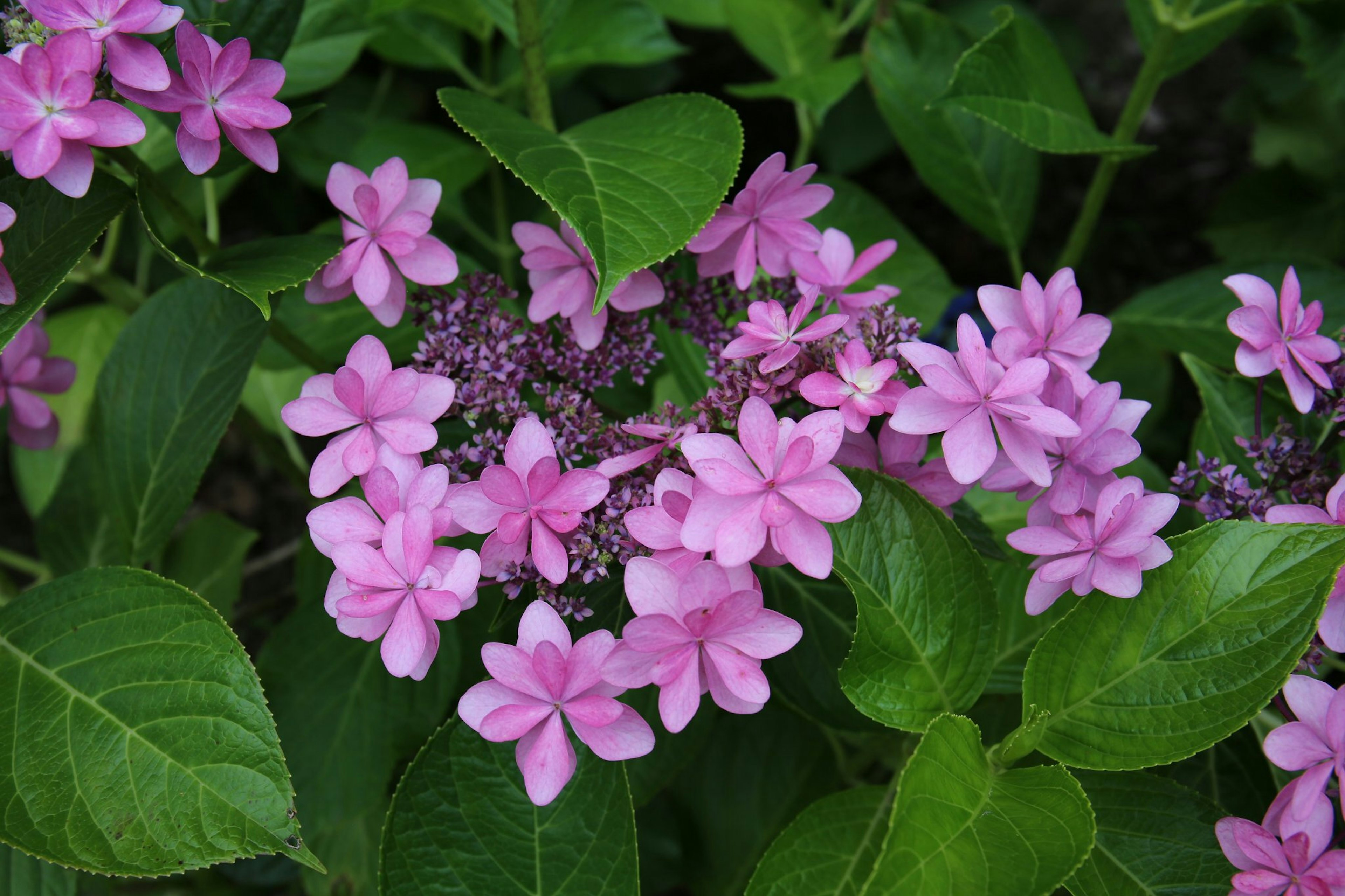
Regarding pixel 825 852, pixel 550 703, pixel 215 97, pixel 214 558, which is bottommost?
pixel 214 558

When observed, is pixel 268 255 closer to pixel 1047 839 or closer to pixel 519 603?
pixel 519 603

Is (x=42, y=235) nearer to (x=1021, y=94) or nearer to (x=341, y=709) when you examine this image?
(x=341, y=709)

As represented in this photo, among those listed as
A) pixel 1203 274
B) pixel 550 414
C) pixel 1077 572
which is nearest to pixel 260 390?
pixel 550 414

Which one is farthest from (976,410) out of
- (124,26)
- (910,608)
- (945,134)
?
(945,134)

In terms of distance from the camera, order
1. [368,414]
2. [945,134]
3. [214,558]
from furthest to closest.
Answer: [945,134] → [214,558] → [368,414]

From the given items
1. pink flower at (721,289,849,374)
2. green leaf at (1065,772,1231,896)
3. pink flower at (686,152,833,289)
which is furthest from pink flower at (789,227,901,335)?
green leaf at (1065,772,1231,896)

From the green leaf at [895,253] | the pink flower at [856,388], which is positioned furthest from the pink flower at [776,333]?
the green leaf at [895,253]

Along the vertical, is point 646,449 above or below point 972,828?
above
